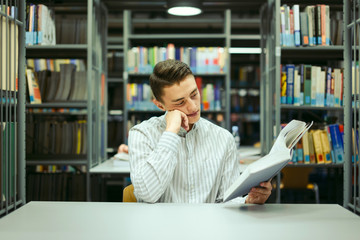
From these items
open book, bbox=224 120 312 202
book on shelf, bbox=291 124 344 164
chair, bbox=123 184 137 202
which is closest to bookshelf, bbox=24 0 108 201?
chair, bbox=123 184 137 202

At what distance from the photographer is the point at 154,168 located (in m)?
1.40

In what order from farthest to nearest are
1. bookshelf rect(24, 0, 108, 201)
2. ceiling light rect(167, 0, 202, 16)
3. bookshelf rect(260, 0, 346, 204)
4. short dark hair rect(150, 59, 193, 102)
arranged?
ceiling light rect(167, 0, 202, 16) < bookshelf rect(24, 0, 108, 201) < bookshelf rect(260, 0, 346, 204) < short dark hair rect(150, 59, 193, 102)

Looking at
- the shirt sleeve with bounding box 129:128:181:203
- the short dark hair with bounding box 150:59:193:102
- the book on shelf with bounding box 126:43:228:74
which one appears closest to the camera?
the shirt sleeve with bounding box 129:128:181:203

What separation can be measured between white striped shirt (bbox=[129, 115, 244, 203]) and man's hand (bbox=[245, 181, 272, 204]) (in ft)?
0.93

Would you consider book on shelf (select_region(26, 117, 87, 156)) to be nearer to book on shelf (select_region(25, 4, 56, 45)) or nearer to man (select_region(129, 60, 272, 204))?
book on shelf (select_region(25, 4, 56, 45))

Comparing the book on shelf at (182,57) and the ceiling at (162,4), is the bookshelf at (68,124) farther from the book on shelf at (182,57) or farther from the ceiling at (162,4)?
the book on shelf at (182,57)

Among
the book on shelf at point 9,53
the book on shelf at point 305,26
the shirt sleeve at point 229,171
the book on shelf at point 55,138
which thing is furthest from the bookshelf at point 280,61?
the book on shelf at point 9,53

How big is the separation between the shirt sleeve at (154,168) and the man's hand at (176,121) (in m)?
0.03

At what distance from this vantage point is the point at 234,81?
20.3 feet

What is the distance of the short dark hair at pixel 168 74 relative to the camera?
1536mm

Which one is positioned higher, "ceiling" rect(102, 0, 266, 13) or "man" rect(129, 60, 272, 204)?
"ceiling" rect(102, 0, 266, 13)

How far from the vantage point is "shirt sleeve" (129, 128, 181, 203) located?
1.37 meters

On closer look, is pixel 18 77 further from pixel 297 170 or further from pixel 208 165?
pixel 297 170

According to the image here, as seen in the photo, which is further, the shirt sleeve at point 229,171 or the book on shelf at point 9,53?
the shirt sleeve at point 229,171
